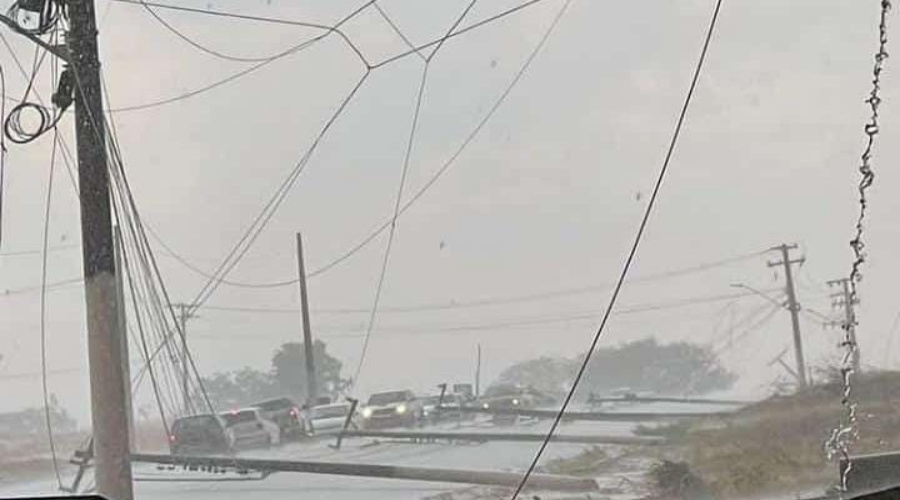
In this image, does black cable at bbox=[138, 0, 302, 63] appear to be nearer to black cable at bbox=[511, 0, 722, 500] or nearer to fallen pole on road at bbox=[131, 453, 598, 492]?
black cable at bbox=[511, 0, 722, 500]

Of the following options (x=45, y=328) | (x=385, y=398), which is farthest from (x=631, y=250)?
(x=45, y=328)

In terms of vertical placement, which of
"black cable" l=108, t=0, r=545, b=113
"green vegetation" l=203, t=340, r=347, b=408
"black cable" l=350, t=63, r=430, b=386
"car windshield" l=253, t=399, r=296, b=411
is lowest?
"car windshield" l=253, t=399, r=296, b=411

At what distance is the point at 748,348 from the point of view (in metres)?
1.57

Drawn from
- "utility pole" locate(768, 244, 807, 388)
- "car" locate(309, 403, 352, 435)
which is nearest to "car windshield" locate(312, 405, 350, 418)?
"car" locate(309, 403, 352, 435)

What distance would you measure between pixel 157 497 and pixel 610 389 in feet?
2.06

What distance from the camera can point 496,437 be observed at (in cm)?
155

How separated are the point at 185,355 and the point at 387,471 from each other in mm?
319

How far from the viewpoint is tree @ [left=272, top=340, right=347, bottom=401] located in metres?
1.52

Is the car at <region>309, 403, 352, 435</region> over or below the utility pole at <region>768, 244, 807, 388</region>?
below

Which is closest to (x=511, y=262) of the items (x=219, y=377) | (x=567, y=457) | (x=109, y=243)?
(x=567, y=457)

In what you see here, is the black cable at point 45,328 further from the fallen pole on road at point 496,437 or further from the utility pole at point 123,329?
the fallen pole on road at point 496,437

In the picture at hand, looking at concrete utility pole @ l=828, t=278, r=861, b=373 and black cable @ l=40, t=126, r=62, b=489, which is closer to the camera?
black cable @ l=40, t=126, r=62, b=489

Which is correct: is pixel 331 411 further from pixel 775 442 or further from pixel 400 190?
pixel 775 442

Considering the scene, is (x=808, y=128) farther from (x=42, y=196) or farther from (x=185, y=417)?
(x=42, y=196)
